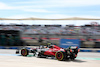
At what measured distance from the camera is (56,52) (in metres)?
9.07

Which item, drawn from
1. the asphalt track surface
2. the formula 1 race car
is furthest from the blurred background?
the asphalt track surface

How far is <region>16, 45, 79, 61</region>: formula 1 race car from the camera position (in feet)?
29.2

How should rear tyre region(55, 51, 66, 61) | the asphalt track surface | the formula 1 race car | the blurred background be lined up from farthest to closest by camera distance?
1. the blurred background
2. the formula 1 race car
3. rear tyre region(55, 51, 66, 61)
4. the asphalt track surface

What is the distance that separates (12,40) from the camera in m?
19.6

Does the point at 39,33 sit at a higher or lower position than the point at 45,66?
higher

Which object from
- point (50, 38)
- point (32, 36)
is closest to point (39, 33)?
point (32, 36)

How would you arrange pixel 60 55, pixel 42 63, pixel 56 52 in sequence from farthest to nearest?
1. pixel 56 52
2. pixel 60 55
3. pixel 42 63

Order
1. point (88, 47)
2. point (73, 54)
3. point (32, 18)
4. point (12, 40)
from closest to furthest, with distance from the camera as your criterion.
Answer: point (73, 54), point (88, 47), point (12, 40), point (32, 18)

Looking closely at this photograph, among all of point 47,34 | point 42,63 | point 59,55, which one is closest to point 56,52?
point 59,55

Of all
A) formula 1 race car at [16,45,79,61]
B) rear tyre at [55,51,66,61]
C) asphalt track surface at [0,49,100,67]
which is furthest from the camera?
formula 1 race car at [16,45,79,61]

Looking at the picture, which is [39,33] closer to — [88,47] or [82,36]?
[82,36]

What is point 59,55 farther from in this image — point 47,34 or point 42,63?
point 47,34

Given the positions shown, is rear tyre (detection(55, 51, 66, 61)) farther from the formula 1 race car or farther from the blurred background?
the blurred background

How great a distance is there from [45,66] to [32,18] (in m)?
14.7
